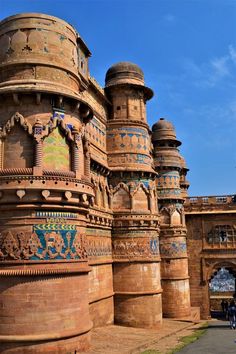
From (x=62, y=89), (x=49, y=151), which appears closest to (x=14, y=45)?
(x=62, y=89)

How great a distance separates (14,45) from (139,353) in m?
10.6

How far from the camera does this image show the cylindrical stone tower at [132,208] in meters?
20.5

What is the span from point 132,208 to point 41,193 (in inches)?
413

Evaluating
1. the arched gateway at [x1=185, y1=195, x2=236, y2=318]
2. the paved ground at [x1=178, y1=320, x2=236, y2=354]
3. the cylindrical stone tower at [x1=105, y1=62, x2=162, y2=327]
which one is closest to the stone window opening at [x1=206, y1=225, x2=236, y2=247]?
the arched gateway at [x1=185, y1=195, x2=236, y2=318]

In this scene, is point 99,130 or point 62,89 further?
point 99,130

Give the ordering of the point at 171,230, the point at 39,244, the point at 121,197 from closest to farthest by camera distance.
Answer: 1. the point at 39,244
2. the point at 121,197
3. the point at 171,230

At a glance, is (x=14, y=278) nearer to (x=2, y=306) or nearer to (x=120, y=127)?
(x=2, y=306)

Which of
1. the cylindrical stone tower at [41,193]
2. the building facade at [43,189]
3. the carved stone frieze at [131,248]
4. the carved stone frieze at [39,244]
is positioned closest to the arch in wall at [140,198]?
the carved stone frieze at [131,248]

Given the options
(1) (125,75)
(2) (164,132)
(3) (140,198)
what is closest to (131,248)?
(3) (140,198)

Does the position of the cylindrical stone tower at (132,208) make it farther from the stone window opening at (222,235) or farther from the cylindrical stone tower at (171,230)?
the stone window opening at (222,235)

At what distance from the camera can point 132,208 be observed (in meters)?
21.1

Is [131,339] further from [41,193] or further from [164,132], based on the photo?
[164,132]

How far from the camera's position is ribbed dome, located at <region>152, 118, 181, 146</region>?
31000 millimetres

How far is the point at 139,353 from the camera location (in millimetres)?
14000
